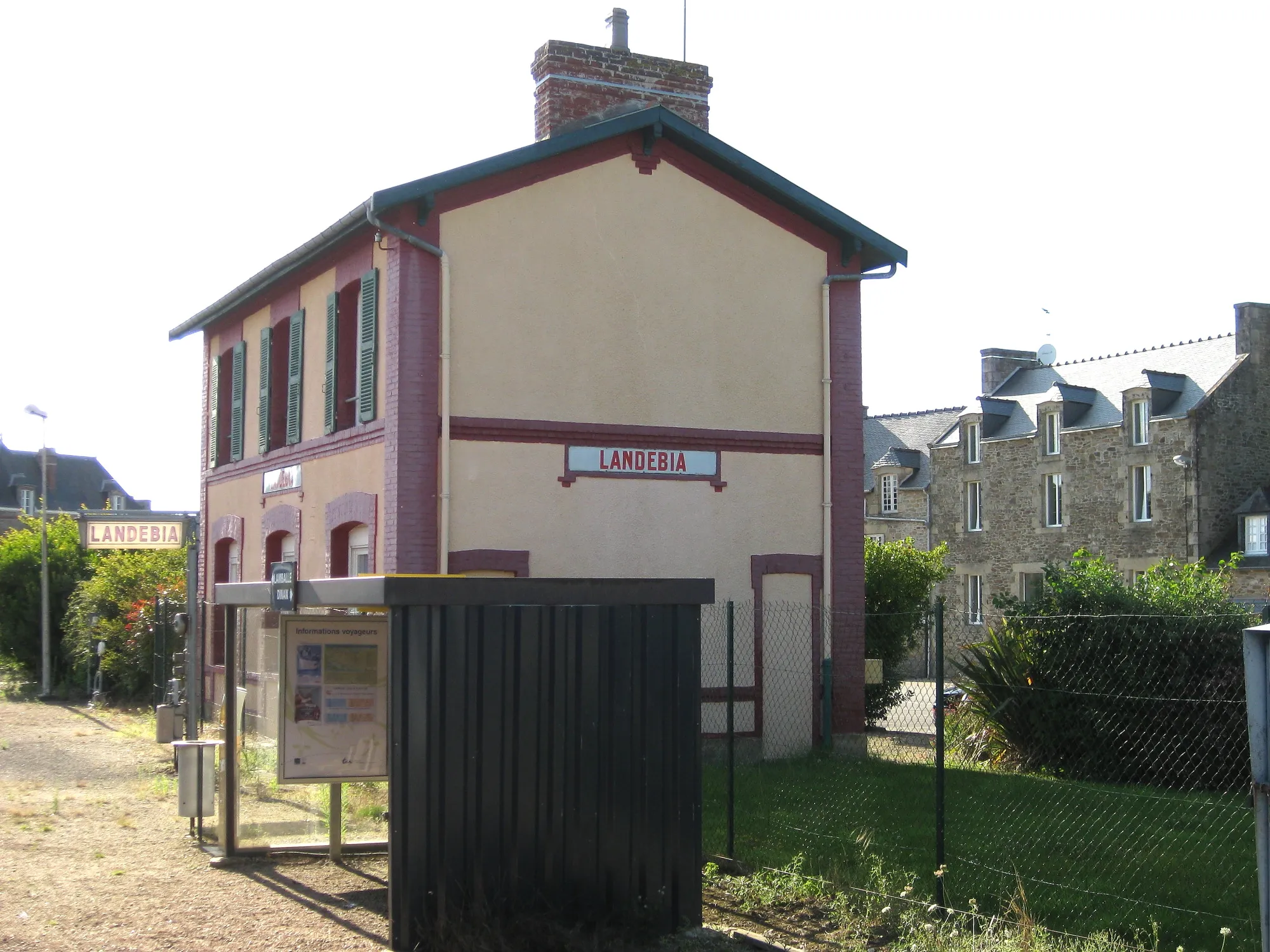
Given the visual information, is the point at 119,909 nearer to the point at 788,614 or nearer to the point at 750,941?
the point at 750,941

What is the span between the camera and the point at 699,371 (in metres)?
15.8

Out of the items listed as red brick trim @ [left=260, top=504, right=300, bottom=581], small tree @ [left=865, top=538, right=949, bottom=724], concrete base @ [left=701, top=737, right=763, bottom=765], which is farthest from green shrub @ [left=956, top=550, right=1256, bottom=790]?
red brick trim @ [left=260, top=504, right=300, bottom=581]

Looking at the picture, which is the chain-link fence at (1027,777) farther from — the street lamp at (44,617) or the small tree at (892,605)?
the street lamp at (44,617)

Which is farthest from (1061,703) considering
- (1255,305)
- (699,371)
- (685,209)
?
(1255,305)

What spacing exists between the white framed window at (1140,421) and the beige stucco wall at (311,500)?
28529mm

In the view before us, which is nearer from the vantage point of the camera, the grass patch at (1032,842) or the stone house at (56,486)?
the grass patch at (1032,842)

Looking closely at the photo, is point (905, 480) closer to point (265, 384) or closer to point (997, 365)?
point (997, 365)

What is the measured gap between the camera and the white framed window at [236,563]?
20453 mm

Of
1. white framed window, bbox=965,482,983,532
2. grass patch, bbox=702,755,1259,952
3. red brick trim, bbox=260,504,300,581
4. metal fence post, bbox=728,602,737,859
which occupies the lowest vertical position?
grass patch, bbox=702,755,1259,952

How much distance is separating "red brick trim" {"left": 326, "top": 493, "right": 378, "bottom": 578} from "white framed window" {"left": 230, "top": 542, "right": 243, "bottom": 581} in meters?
4.03

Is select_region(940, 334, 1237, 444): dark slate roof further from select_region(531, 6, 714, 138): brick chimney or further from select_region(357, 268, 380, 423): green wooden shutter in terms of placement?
select_region(357, 268, 380, 423): green wooden shutter

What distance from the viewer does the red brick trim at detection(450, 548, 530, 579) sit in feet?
47.9

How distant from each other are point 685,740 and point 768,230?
9.50m

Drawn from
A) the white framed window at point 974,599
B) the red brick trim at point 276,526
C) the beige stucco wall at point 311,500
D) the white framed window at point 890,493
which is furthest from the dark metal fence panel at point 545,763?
the white framed window at point 890,493
